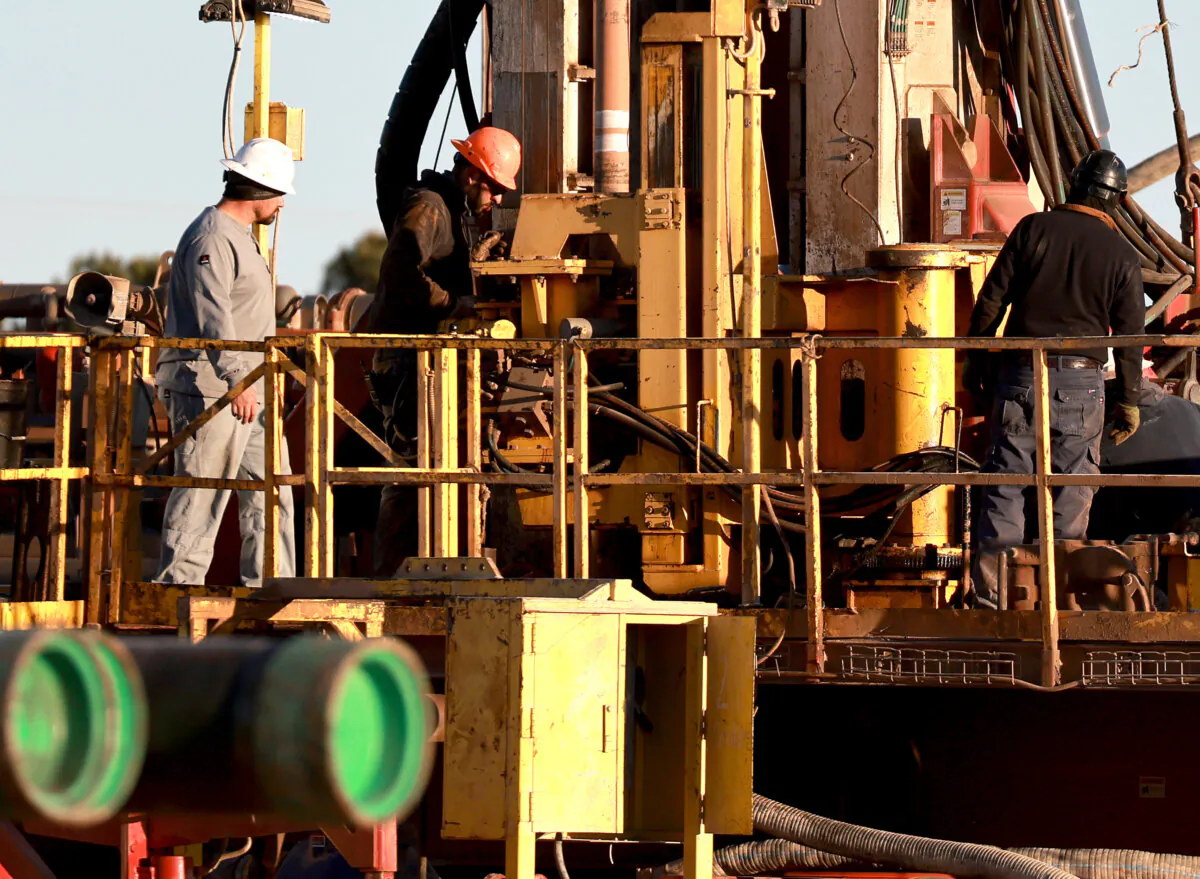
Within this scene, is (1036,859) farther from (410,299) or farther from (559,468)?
(410,299)

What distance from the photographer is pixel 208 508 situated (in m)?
9.05

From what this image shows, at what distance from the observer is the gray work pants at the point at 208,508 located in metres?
8.97

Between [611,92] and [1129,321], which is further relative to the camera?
[611,92]

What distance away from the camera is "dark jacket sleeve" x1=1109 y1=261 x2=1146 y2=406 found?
883 centimetres

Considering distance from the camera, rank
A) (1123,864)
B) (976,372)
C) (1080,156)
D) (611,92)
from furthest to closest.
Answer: (1080,156) < (611,92) < (976,372) < (1123,864)

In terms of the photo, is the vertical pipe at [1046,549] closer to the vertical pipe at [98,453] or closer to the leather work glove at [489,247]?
the leather work glove at [489,247]

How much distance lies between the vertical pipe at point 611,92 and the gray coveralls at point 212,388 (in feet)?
5.13

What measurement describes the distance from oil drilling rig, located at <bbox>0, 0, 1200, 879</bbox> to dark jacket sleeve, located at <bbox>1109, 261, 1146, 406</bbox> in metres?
0.42

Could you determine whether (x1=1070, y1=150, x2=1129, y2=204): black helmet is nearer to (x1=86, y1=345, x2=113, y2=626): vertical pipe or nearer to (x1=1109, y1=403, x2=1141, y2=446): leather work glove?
(x1=1109, y1=403, x2=1141, y2=446): leather work glove

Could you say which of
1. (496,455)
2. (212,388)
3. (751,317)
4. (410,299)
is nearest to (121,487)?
(212,388)

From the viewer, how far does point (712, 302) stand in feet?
29.7

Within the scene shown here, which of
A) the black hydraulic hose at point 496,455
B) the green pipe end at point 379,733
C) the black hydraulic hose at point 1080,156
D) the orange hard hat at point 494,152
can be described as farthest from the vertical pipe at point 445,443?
the green pipe end at point 379,733

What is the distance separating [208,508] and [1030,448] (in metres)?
3.42

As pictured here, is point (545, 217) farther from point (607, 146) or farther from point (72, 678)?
point (72, 678)
